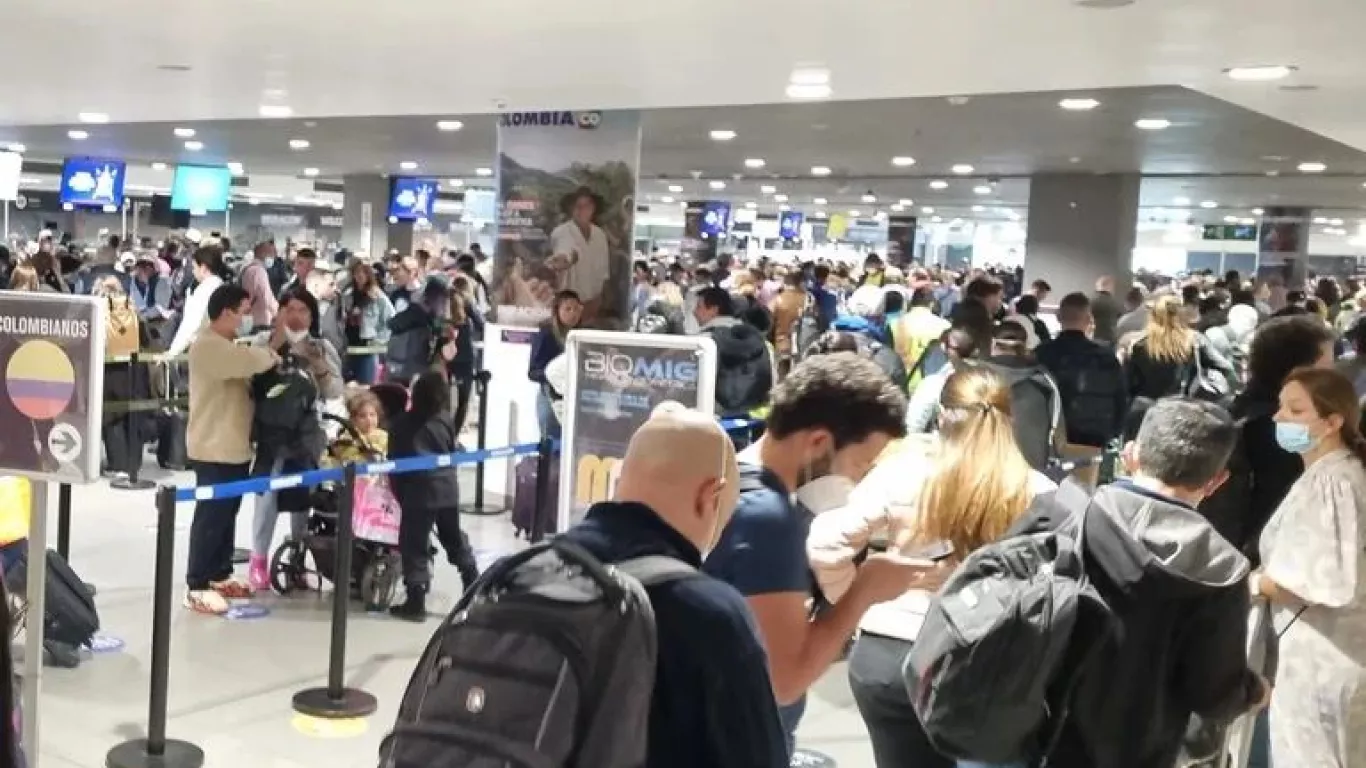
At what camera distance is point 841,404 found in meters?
2.81

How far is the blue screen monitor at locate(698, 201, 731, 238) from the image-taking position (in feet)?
97.3

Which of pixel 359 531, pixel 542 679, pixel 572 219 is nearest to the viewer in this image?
pixel 542 679

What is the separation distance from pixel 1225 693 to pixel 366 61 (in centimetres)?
731

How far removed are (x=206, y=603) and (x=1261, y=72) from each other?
20.0 ft

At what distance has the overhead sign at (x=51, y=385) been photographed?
14.9ft

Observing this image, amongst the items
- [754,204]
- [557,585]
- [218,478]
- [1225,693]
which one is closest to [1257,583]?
[1225,693]

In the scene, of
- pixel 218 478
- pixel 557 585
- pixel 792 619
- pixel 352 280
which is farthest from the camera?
pixel 352 280

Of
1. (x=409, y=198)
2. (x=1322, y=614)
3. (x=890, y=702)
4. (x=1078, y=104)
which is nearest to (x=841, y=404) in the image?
(x=890, y=702)

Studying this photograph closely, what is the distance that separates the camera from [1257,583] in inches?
165

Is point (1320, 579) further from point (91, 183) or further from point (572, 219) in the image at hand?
point (91, 183)

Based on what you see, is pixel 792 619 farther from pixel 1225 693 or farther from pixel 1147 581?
pixel 1225 693

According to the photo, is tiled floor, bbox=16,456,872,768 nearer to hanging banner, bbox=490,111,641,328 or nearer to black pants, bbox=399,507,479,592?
black pants, bbox=399,507,479,592

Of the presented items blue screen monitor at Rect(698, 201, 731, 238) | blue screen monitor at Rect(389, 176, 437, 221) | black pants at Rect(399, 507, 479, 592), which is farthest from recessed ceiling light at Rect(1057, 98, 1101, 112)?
blue screen monitor at Rect(698, 201, 731, 238)

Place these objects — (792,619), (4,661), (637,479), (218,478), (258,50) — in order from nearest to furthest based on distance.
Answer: (4,661)
(637,479)
(792,619)
(218,478)
(258,50)
